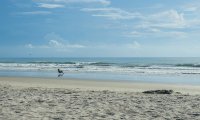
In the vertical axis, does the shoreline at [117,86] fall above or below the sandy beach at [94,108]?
below

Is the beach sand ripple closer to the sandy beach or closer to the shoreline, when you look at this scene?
the sandy beach

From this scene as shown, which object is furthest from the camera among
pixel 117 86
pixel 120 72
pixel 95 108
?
pixel 120 72

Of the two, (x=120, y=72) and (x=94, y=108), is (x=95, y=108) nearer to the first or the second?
(x=94, y=108)

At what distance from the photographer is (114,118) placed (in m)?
7.74

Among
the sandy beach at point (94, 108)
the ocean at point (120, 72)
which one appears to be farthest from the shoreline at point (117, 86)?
the sandy beach at point (94, 108)

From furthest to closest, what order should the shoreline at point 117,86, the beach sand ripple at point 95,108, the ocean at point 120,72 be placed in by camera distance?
the ocean at point 120,72 < the shoreline at point 117,86 < the beach sand ripple at point 95,108

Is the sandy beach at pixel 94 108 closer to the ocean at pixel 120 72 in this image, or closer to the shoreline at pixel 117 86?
the shoreline at pixel 117 86

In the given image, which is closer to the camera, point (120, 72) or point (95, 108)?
point (95, 108)

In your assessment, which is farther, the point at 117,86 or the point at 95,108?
the point at 117,86

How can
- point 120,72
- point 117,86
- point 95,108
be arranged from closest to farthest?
1. point 95,108
2. point 117,86
3. point 120,72

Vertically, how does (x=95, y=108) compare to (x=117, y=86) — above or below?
above

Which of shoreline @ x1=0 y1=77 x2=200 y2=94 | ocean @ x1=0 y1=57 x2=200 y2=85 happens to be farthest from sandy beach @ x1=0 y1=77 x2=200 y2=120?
ocean @ x1=0 y1=57 x2=200 y2=85

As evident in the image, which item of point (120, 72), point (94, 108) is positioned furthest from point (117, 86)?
point (120, 72)

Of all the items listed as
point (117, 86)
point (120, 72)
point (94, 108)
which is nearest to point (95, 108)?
point (94, 108)
